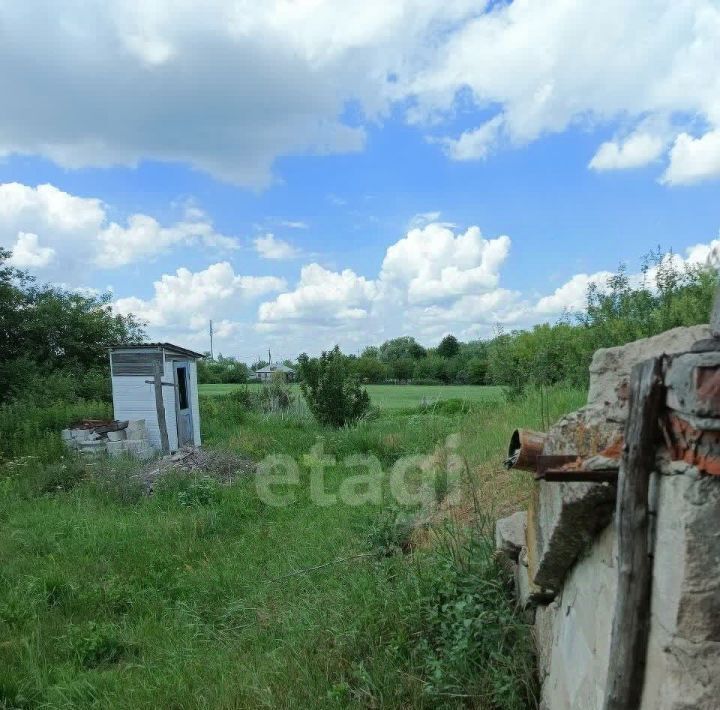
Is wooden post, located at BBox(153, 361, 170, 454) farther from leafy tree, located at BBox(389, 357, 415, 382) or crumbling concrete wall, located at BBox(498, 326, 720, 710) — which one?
leafy tree, located at BBox(389, 357, 415, 382)

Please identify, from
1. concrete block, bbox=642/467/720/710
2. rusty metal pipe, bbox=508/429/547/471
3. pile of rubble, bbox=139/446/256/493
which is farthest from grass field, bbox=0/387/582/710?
concrete block, bbox=642/467/720/710

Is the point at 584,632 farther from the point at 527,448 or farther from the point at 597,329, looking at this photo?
the point at 597,329

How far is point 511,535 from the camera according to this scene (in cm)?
326

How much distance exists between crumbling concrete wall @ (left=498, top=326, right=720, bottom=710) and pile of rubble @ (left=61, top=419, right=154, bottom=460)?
364 inches

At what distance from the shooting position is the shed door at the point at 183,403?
12086 millimetres

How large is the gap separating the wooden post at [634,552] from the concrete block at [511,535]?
1.52 m

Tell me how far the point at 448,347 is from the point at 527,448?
43.4 metres

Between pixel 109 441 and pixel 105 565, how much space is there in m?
5.77

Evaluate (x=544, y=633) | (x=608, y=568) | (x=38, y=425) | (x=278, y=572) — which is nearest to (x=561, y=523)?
(x=608, y=568)

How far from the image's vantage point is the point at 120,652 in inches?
167

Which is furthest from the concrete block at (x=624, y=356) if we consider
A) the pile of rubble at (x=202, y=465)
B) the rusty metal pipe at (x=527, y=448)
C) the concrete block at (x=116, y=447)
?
the concrete block at (x=116, y=447)

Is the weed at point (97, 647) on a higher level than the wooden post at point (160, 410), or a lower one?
lower

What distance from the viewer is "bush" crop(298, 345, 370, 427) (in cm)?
1406

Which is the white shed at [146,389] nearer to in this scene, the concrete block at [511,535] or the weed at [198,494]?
the weed at [198,494]
